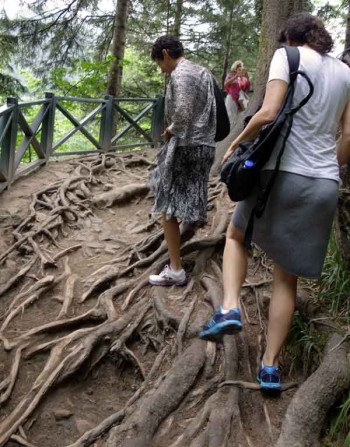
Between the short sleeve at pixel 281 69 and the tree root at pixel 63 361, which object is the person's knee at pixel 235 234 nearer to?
the short sleeve at pixel 281 69

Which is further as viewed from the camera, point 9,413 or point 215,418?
point 9,413

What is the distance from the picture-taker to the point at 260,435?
2.73 meters

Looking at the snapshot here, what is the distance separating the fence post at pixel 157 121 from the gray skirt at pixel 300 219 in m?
8.96

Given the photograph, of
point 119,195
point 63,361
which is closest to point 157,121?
point 119,195

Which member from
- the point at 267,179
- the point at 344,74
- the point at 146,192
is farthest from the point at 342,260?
the point at 146,192

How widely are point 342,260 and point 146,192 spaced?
395cm

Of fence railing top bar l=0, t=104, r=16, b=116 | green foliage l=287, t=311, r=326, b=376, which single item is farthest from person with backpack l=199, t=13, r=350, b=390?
fence railing top bar l=0, t=104, r=16, b=116

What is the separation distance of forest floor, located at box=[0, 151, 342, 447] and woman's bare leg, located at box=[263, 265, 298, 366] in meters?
0.29

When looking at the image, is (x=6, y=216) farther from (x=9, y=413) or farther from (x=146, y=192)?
(x=9, y=413)

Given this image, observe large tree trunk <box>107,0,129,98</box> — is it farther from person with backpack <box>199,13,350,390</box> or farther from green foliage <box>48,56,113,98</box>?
person with backpack <box>199,13,350,390</box>

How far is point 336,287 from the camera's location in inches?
136

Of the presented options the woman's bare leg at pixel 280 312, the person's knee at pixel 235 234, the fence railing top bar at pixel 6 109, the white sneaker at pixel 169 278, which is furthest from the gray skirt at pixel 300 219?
the fence railing top bar at pixel 6 109

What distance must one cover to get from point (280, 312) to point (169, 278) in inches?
60.0

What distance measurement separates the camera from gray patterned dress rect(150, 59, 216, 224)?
150 inches
